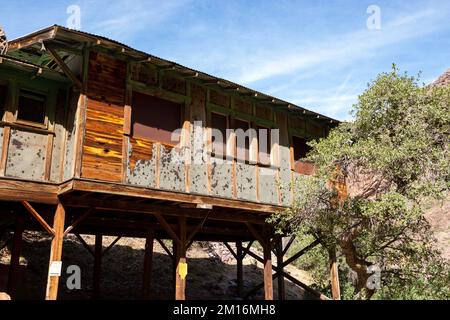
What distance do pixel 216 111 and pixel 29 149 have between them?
5067 millimetres

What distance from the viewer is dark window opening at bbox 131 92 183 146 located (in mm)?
11367

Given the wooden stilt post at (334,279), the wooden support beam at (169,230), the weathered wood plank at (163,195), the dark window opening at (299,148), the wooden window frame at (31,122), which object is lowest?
the wooden stilt post at (334,279)

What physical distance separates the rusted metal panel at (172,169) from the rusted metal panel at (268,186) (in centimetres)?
278

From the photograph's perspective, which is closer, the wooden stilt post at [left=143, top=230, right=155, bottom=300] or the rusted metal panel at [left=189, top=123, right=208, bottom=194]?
the rusted metal panel at [left=189, top=123, right=208, bottom=194]

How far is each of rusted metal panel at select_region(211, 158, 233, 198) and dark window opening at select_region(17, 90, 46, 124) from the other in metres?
4.41

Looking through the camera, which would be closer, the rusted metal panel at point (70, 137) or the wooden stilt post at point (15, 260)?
the rusted metal panel at point (70, 137)

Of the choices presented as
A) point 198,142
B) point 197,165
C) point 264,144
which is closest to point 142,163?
point 197,165

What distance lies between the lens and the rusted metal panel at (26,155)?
1004cm

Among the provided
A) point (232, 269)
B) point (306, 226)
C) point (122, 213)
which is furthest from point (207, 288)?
point (306, 226)

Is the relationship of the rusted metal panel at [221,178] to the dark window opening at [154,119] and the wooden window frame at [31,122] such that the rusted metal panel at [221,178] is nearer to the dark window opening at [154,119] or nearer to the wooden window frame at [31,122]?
the dark window opening at [154,119]

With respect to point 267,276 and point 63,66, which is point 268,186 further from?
point 63,66

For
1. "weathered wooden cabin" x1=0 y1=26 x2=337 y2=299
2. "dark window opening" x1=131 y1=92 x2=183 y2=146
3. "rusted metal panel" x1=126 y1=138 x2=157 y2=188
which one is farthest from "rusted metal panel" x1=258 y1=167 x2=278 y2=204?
"rusted metal panel" x1=126 y1=138 x2=157 y2=188

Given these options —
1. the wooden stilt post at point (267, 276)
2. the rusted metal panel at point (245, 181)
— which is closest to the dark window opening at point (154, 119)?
the rusted metal panel at point (245, 181)

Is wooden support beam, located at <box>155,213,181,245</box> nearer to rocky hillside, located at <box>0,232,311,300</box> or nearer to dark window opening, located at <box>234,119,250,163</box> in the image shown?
dark window opening, located at <box>234,119,250,163</box>
